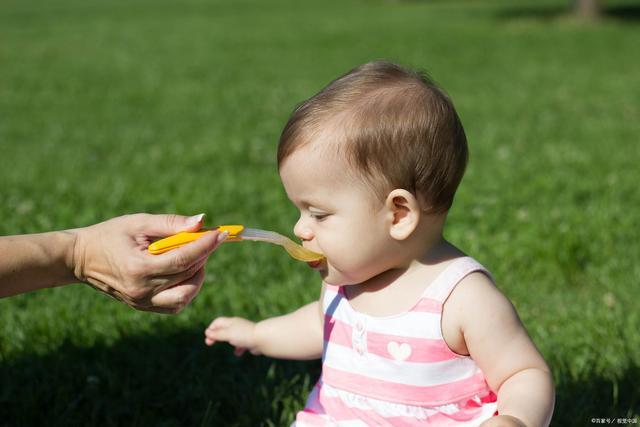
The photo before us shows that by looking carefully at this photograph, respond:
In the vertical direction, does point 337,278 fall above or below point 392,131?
below

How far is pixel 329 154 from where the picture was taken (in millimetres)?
2084

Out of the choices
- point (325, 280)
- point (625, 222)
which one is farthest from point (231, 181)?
point (325, 280)

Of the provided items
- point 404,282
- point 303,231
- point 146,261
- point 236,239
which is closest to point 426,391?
point 404,282

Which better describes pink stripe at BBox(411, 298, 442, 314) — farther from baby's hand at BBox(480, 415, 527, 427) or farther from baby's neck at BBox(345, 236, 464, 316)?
baby's hand at BBox(480, 415, 527, 427)

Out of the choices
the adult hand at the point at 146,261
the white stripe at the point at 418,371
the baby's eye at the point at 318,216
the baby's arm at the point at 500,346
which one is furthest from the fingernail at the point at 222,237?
the baby's arm at the point at 500,346

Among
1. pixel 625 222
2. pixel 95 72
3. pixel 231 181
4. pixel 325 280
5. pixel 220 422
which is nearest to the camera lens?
pixel 325 280

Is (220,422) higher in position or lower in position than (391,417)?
lower

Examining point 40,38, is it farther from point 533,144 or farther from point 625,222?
point 625,222

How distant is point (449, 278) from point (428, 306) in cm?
9

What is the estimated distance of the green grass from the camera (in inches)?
116

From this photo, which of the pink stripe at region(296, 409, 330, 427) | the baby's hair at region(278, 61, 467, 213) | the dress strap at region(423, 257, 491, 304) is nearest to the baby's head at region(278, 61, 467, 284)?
the baby's hair at region(278, 61, 467, 213)

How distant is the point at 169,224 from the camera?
216 cm

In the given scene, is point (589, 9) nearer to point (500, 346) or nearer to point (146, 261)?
point (500, 346)

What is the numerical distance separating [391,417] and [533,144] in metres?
4.88
